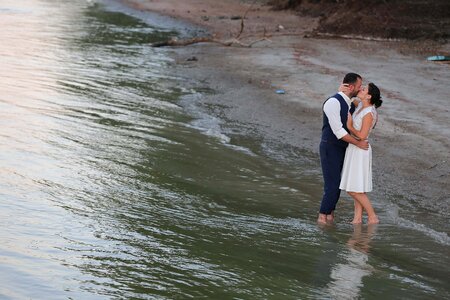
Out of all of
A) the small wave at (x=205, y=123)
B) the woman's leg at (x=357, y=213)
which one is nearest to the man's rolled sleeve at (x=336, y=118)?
the woman's leg at (x=357, y=213)

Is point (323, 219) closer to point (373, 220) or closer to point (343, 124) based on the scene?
point (373, 220)

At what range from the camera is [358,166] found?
9.52 metres

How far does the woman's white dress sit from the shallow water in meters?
0.50

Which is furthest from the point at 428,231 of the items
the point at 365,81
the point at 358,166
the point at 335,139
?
the point at 365,81

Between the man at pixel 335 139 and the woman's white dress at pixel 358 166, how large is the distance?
0.32 feet

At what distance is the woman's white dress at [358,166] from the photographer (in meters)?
9.49

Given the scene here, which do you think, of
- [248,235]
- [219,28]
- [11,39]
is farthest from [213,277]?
[219,28]

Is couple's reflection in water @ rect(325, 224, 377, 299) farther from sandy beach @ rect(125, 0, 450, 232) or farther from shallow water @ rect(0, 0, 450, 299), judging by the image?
sandy beach @ rect(125, 0, 450, 232)

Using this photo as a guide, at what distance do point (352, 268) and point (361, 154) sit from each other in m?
1.68

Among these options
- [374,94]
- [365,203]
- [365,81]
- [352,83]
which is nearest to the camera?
[374,94]

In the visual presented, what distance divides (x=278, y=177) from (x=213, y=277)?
477 centimetres

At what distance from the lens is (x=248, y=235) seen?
9.05 meters

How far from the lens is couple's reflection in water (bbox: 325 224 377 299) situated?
7.57 metres

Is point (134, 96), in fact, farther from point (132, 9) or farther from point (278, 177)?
point (132, 9)
